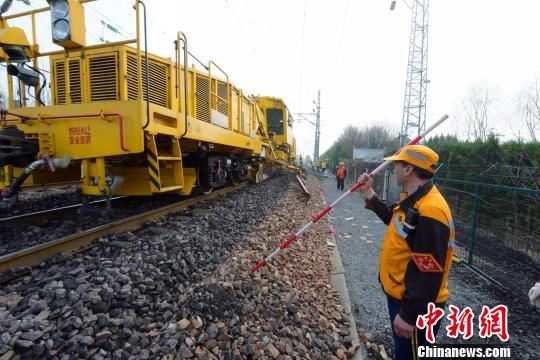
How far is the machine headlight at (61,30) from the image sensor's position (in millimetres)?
4027

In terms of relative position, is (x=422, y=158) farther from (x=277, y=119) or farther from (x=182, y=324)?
(x=277, y=119)

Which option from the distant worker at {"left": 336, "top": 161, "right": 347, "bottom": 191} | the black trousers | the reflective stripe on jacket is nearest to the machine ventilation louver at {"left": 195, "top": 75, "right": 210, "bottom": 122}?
the reflective stripe on jacket

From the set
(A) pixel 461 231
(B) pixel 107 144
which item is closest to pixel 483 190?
(A) pixel 461 231

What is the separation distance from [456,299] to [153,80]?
5.73 meters

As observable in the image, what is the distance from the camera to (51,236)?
3973mm

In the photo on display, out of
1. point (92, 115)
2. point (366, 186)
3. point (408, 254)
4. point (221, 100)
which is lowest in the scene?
point (408, 254)

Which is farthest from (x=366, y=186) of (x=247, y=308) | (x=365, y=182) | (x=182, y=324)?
(x=182, y=324)

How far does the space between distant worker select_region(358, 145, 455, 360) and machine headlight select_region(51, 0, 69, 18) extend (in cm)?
468

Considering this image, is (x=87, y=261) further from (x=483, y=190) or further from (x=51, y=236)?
(x=483, y=190)

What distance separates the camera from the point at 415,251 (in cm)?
181

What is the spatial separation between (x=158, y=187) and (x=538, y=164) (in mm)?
10916

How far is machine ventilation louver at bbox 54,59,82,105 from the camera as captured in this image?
4.75 meters

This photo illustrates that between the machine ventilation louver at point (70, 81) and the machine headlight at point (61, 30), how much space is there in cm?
64

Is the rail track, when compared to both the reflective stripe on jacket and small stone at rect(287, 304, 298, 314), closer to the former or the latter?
small stone at rect(287, 304, 298, 314)
